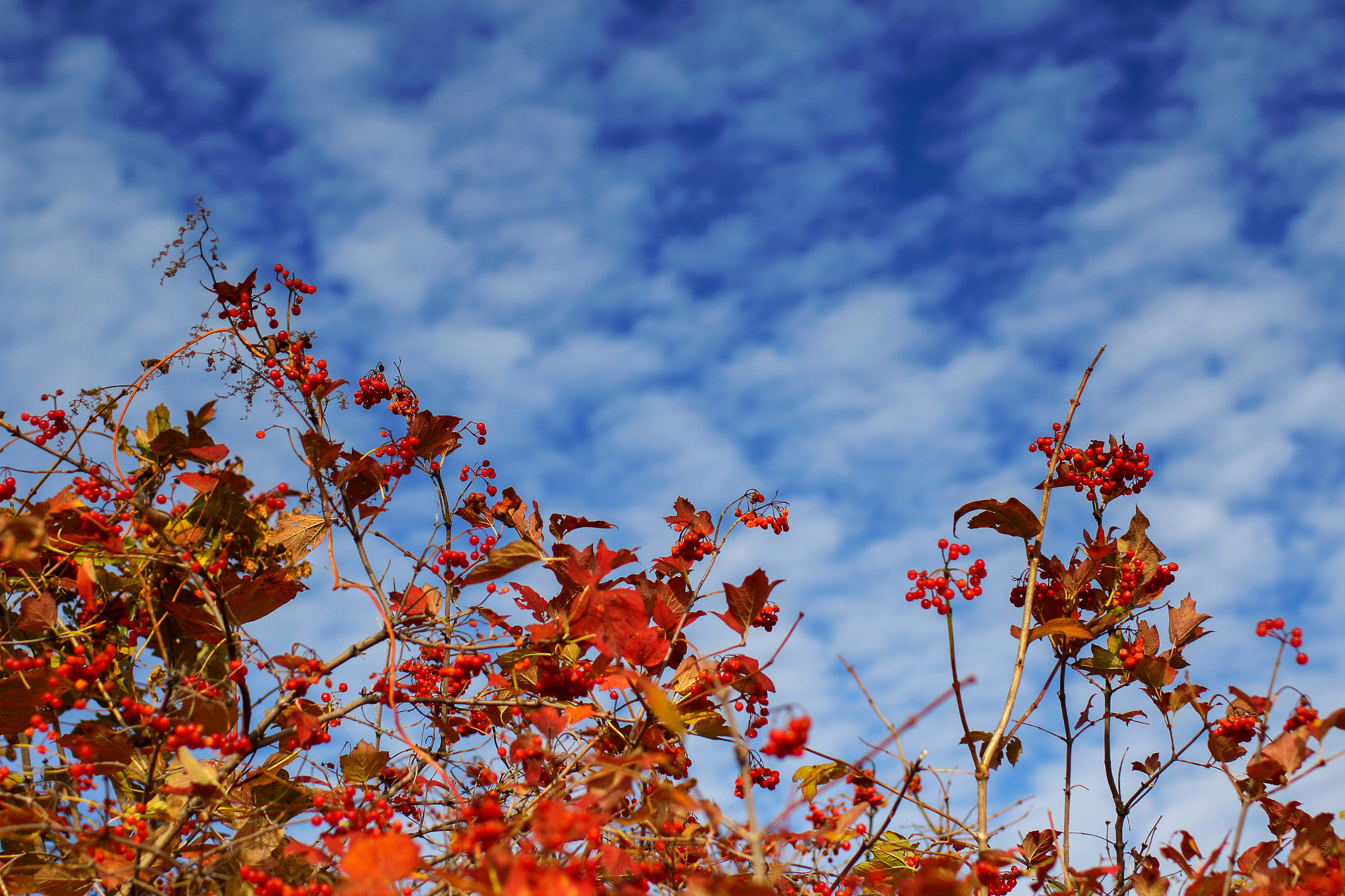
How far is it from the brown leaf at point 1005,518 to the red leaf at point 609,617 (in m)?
1.11

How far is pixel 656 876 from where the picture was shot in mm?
2418

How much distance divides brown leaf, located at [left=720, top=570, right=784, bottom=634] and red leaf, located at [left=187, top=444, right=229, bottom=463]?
194cm

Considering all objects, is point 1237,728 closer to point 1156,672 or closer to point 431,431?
point 1156,672

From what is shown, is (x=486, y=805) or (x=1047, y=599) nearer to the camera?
(x=486, y=805)

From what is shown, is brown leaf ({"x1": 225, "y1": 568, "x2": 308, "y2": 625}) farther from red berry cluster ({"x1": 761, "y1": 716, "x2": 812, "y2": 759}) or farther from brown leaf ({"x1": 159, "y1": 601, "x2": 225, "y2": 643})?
red berry cluster ({"x1": 761, "y1": 716, "x2": 812, "y2": 759})

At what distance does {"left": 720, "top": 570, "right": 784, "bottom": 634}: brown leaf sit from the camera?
292 cm

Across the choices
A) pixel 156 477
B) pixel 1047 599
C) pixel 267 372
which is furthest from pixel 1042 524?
pixel 156 477

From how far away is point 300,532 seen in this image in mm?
3225

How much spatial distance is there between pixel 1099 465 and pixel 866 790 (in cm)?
167

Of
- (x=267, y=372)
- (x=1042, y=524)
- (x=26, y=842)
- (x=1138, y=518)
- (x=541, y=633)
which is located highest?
(x=267, y=372)

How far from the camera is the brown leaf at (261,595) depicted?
337 cm

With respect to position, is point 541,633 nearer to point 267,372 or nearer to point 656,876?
point 656,876

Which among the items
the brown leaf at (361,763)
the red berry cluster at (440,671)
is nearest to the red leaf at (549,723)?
the red berry cluster at (440,671)

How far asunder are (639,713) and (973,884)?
1.17 meters
